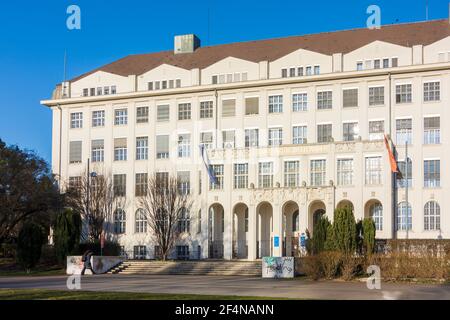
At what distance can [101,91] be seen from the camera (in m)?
75.2

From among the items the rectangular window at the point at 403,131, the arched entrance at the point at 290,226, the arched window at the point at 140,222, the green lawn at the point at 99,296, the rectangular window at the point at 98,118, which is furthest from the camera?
the rectangular window at the point at 98,118

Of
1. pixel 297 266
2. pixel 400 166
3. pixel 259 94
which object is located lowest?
pixel 297 266

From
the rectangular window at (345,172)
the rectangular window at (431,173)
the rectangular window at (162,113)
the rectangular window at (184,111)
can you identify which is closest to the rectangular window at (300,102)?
the rectangular window at (345,172)

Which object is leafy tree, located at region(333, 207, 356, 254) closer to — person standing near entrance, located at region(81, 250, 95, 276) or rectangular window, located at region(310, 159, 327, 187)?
rectangular window, located at region(310, 159, 327, 187)

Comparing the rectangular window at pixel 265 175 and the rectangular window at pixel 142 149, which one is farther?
the rectangular window at pixel 142 149

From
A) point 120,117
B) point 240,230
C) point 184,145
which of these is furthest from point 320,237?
point 120,117

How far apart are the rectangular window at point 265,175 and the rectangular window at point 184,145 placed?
25.9ft

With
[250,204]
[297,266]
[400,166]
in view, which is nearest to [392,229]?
[400,166]

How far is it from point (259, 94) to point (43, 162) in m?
20.4

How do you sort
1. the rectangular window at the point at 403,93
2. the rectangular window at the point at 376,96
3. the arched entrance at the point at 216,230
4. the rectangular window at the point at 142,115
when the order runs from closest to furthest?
the rectangular window at the point at 403,93
the rectangular window at the point at 376,96
the arched entrance at the point at 216,230
the rectangular window at the point at 142,115

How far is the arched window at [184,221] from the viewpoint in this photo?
68.9 m

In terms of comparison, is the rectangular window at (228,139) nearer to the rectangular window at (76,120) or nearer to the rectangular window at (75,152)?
the rectangular window at (75,152)

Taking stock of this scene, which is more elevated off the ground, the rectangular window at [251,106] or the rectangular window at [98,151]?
the rectangular window at [251,106]
